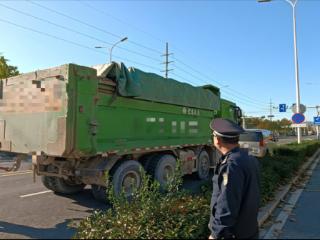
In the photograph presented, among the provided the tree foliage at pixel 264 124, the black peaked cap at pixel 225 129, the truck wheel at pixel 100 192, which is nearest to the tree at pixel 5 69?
the truck wheel at pixel 100 192

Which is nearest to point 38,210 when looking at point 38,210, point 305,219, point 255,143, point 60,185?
point 38,210

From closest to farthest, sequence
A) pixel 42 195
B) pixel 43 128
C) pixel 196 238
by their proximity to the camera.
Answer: pixel 196 238 → pixel 43 128 → pixel 42 195

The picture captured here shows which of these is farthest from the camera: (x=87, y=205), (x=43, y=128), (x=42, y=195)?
(x=42, y=195)

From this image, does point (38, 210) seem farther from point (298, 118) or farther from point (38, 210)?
point (298, 118)

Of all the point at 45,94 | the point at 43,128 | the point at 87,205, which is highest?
the point at 45,94

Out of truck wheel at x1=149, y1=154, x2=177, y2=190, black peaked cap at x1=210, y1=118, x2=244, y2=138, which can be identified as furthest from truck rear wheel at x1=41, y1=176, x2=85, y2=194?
black peaked cap at x1=210, y1=118, x2=244, y2=138

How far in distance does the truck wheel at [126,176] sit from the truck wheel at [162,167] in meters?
0.79

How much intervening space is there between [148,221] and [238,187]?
6.43 feet

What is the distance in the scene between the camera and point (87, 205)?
765 centimetres

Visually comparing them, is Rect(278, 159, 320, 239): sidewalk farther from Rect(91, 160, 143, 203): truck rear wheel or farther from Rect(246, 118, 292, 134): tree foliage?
Rect(246, 118, 292, 134): tree foliage

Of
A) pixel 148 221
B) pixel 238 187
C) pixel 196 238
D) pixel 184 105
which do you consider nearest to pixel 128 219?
pixel 148 221

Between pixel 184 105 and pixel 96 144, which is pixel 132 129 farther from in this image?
pixel 184 105

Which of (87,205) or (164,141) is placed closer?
(87,205)

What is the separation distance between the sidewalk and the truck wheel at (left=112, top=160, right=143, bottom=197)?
9.79ft
